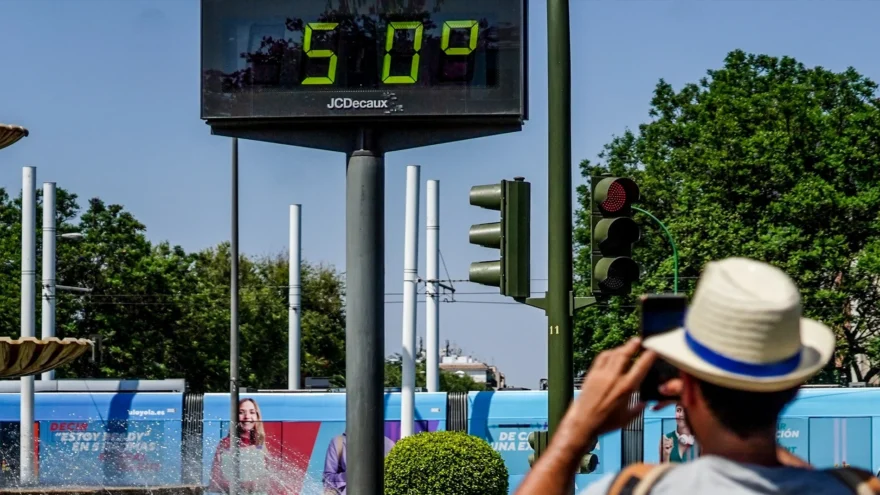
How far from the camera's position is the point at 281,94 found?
10180 mm

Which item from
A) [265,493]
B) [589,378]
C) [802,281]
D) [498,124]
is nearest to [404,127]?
[498,124]

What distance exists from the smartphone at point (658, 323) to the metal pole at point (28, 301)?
28.8 meters

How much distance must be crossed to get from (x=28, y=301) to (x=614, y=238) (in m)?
24.7

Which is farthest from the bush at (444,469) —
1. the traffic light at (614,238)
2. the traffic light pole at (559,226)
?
the traffic light at (614,238)

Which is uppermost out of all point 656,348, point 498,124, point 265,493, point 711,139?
point 711,139

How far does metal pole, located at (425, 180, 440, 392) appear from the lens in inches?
1385

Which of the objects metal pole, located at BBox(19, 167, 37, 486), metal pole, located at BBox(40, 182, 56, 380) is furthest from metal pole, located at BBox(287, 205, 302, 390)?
metal pole, located at BBox(19, 167, 37, 486)

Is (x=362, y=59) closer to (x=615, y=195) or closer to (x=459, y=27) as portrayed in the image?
(x=459, y=27)

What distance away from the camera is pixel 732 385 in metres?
2.61

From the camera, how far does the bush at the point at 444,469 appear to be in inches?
880

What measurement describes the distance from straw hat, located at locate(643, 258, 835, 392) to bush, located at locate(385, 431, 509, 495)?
1980cm

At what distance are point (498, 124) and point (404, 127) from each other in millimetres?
710

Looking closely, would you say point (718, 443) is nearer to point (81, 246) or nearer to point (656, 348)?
point (656, 348)

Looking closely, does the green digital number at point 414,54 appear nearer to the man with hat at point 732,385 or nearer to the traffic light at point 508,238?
the traffic light at point 508,238
